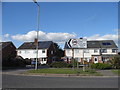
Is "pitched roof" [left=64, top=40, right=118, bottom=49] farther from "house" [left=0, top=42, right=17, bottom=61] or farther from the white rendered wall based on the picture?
"house" [left=0, top=42, right=17, bottom=61]

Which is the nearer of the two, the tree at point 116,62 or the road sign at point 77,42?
A: the road sign at point 77,42

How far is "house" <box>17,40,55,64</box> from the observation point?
200 ft

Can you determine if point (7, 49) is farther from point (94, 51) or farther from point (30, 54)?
point (94, 51)

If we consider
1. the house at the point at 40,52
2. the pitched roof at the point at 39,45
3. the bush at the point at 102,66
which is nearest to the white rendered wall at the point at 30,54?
the house at the point at 40,52

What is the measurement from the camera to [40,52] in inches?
2424

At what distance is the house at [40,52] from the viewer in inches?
2400

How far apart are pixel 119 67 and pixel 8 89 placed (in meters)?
22.2

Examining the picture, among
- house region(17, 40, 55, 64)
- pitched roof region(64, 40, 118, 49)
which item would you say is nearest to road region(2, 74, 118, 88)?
pitched roof region(64, 40, 118, 49)

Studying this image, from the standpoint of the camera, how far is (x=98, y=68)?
96.0 feet

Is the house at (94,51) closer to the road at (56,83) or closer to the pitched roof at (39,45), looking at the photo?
the pitched roof at (39,45)

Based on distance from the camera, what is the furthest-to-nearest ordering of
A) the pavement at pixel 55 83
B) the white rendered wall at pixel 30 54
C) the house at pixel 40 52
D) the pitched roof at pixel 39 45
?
the pitched roof at pixel 39 45, the white rendered wall at pixel 30 54, the house at pixel 40 52, the pavement at pixel 55 83

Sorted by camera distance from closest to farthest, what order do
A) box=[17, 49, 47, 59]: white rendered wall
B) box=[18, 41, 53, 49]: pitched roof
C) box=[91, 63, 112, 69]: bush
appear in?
1. box=[91, 63, 112, 69]: bush
2. box=[17, 49, 47, 59]: white rendered wall
3. box=[18, 41, 53, 49]: pitched roof

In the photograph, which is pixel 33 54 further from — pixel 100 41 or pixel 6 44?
pixel 100 41

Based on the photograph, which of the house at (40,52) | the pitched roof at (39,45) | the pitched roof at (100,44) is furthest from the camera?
the pitched roof at (39,45)
